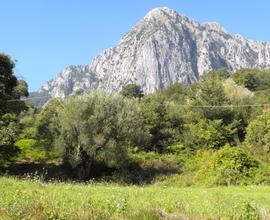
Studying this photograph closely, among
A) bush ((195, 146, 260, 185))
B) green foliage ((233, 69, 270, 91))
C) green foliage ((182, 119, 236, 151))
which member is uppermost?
green foliage ((233, 69, 270, 91))

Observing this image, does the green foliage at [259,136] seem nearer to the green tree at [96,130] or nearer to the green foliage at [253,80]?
the green tree at [96,130]

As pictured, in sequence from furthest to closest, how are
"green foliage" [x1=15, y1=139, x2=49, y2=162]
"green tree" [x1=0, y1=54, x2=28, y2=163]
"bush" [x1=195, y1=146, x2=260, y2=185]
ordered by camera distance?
1. "green foliage" [x1=15, y1=139, x2=49, y2=162]
2. "green tree" [x1=0, y1=54, x2=28, y2=163]
3. "bush" [x1=195, y1=146, x2=260, y2=185]

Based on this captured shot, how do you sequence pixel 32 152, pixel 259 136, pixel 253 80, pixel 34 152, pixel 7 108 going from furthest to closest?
1. pixel 253 80
2. pixel 259 136
3. pixel 32 152
4. pixel 34 152
5. pixel 7 108

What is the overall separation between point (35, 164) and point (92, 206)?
2835 centimetres

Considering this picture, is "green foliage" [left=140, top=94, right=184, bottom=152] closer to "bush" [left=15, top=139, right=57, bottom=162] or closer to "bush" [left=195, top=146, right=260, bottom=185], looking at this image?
"bush" [left=15, top=139, right=57, bottom=162]

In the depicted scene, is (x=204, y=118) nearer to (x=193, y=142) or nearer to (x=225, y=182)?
(x=193, y=142)

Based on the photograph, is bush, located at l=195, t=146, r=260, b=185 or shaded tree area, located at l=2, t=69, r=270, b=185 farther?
shaded tree area, located at l=2, t=69, r=270, b=185

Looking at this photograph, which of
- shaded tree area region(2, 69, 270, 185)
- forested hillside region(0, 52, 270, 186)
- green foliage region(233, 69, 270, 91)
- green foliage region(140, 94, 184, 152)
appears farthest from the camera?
green foliage region(233, 69, 270, 91)

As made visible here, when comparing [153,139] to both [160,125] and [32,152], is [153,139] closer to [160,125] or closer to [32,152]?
[160,125]

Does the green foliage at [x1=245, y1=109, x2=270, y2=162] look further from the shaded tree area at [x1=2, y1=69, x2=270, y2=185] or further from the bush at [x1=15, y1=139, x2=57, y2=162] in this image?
the bush at [x1=15, y1=139, x2=57, y2=162]

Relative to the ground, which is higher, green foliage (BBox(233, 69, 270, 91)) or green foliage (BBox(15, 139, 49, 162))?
green foliage (BBox(233, 69, 270, 91))

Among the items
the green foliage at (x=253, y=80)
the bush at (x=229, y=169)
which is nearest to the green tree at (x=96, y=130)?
the bush at (x=229, y=169)

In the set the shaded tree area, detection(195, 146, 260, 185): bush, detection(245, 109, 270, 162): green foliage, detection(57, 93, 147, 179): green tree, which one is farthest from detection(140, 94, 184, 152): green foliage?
detection(195, 146, 260, 185): bush

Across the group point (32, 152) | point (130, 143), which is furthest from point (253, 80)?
point (32, 152)
